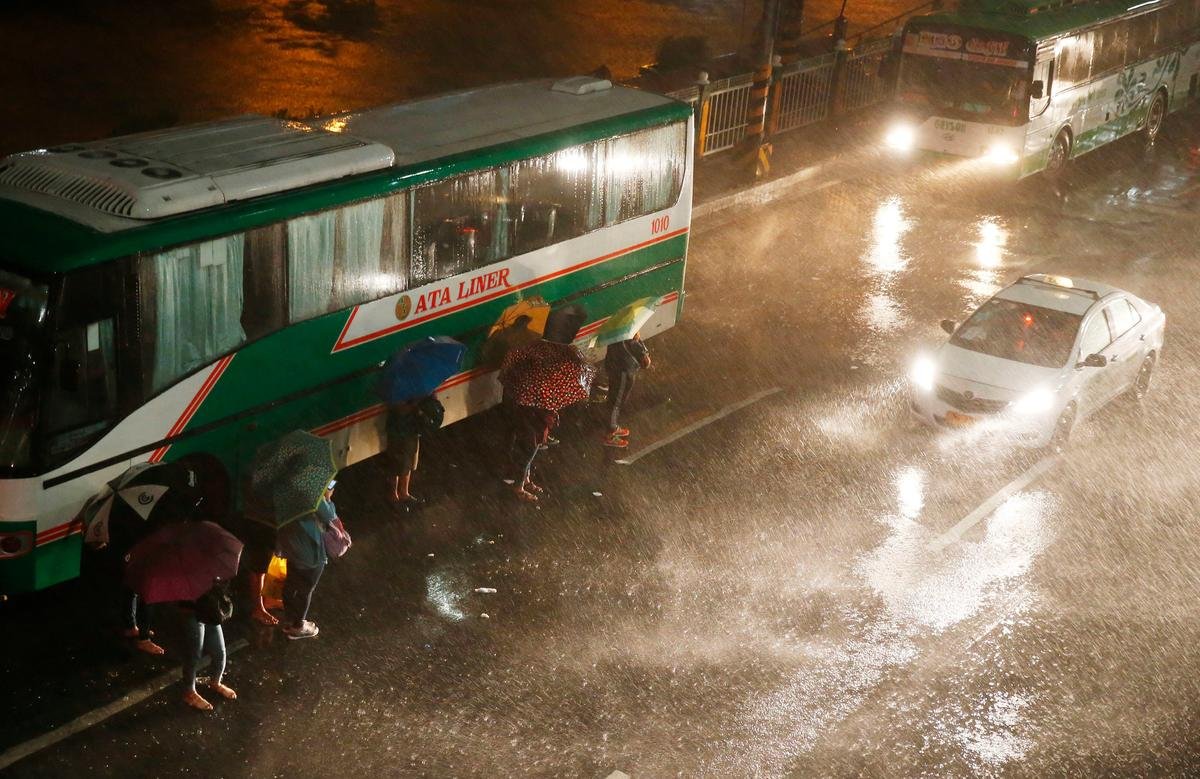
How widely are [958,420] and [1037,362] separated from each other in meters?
0.96

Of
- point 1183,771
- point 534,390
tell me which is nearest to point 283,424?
point 534,390

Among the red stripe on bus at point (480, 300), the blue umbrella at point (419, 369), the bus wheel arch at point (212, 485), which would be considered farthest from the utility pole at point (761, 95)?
the bus wheel arch at point (212, 485)

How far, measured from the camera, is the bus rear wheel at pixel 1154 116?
26219mm

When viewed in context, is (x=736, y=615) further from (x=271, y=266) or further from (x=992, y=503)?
(x=271, y=266)

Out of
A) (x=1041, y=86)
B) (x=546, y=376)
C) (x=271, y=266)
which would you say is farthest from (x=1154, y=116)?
(x=271, y=266)

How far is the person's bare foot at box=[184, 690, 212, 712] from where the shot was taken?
27.3 ft

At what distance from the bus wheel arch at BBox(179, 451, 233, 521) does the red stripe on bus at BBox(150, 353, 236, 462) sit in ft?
1.24

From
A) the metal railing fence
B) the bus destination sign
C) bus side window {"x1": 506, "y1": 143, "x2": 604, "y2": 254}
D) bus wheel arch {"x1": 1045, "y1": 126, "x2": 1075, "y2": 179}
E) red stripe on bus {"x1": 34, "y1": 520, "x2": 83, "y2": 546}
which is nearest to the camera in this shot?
red stripe on bus {"x1": 34, "y1": 520, "x2": 83, "y2": 546}

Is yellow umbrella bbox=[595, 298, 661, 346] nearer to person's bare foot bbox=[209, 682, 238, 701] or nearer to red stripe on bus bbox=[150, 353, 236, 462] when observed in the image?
red stripe on bus bbox=[150, 353, 236, 462]

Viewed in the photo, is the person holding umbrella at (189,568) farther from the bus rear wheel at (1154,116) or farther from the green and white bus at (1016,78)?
the bus rear wheel at (1154,116)

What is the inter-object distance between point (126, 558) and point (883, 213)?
15540 millimetres

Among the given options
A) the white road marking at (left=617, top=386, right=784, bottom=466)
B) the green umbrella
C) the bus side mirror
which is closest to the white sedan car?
the white road marking at (left=617, top=386, right=784, bottom=466)

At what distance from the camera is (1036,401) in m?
12.4

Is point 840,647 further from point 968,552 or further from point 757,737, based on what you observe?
point 968,552
